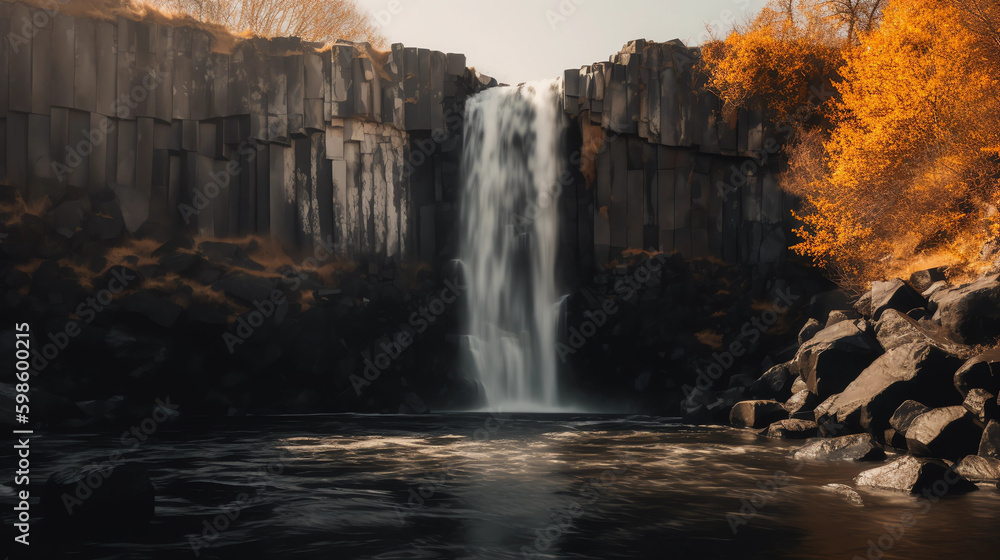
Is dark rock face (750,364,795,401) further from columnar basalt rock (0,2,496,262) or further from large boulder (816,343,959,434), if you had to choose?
columnar basalt rock (0,2,496,262)

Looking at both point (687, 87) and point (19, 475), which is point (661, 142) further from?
point (19, 475)

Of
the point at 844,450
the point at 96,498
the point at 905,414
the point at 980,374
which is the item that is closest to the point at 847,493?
the point at 844,450

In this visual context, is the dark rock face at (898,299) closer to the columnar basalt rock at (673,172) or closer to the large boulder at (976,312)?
the large boulder at (976,312)

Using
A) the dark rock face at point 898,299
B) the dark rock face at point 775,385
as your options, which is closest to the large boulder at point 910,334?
the dark rock face at point 898,299

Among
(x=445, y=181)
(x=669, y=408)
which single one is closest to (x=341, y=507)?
(x=669, y=408)

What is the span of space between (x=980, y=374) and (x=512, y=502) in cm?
834

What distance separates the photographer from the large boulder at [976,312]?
565 inches

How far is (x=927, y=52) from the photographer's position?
861 inches

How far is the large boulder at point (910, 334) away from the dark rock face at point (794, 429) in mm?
2184

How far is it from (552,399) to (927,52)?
14.6 m

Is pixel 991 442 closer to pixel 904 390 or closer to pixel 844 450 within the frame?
pixel 844 450

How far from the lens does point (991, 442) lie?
11508mm

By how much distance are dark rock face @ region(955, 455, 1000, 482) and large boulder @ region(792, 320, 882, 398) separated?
526cm

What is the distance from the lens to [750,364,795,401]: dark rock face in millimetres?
19312
